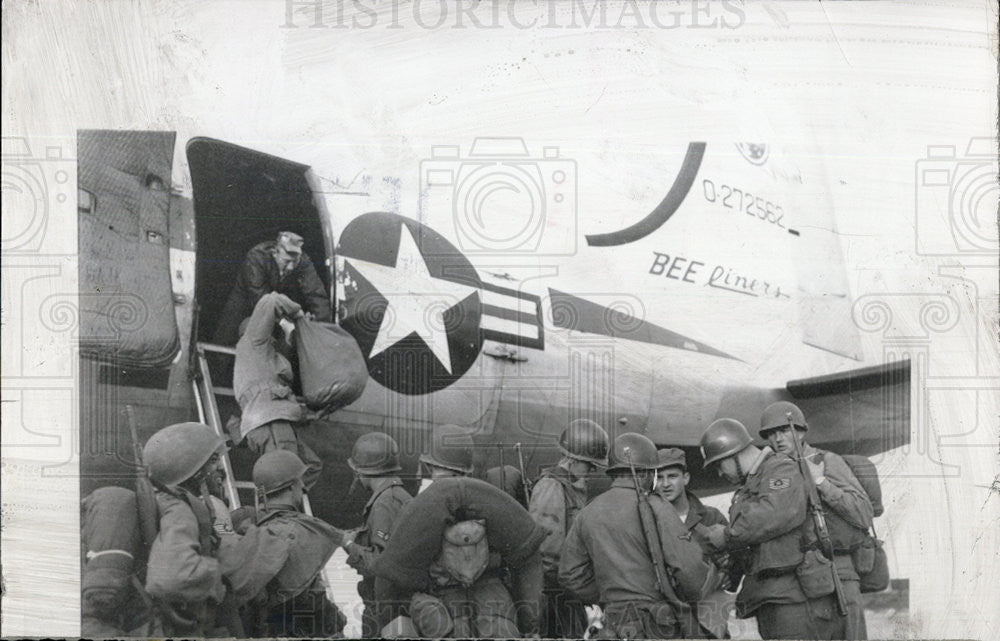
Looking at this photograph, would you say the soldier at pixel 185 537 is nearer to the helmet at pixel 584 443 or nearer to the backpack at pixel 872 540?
the helmet at pixel 584 443

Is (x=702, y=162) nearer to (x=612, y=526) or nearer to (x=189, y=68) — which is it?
(x=612, y=526)

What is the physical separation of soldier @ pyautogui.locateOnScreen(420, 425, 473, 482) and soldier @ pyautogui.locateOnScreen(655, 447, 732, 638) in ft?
3.75

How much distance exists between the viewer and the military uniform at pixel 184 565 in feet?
23.0

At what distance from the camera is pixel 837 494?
753cm

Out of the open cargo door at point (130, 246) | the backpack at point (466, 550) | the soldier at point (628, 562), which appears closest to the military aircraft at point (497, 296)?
the open cargo door at point (130, 246)

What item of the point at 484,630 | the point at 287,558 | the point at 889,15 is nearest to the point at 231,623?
the point at 287,558

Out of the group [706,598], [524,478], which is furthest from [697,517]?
[524,478]

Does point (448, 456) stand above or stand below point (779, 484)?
above

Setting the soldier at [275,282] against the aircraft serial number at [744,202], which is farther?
the aircraft serial number at [744,202]

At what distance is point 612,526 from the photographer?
23.8ft

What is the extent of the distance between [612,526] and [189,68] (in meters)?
3.72

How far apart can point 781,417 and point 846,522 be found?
73 centimetres

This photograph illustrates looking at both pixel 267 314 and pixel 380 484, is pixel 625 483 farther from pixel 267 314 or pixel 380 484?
pixel 267 314

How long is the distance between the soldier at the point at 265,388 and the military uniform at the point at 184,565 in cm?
58
